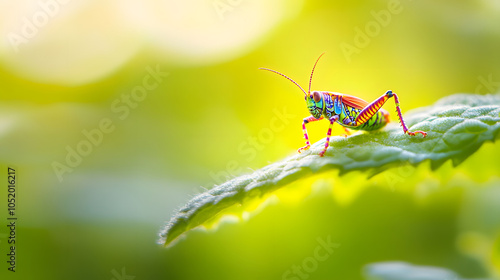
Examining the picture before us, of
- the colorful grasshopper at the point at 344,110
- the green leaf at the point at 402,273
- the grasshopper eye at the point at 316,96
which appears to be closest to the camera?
the green leaf at the point at 402,273

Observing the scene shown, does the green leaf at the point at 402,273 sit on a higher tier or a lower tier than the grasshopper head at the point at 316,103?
lower

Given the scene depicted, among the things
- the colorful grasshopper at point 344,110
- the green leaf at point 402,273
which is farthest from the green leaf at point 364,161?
the colorful grasshopper at point 344,110

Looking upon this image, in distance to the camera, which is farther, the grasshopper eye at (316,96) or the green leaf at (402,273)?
the grasshopper eye at (316,96)

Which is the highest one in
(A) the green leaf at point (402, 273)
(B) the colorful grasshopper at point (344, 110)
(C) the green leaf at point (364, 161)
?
(B) the colorful grasshopper at point (344, 110)

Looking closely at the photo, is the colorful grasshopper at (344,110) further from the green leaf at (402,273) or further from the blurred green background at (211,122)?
the green leaf at (402,273)

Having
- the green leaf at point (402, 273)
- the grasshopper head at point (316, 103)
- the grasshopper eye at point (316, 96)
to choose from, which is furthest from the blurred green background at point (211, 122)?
the green leaf at point (402, 273)

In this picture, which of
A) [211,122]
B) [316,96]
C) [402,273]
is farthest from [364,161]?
[211,122]

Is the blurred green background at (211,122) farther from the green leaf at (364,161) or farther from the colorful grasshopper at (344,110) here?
the green leaf at (364,161)

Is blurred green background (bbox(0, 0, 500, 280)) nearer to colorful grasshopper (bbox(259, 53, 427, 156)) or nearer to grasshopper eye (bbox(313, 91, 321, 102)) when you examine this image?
colorful grasshopper (bbox(259, 53, 427, 156))

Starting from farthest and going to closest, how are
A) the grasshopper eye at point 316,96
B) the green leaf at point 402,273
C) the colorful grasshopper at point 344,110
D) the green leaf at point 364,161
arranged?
the grasshopper eye at point 316,96 < the colorful grasshopper at point 344,110 < the green leaf at point 364,161 < the green leaf at point 402,273

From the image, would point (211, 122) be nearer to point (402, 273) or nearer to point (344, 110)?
point (344, 110)
